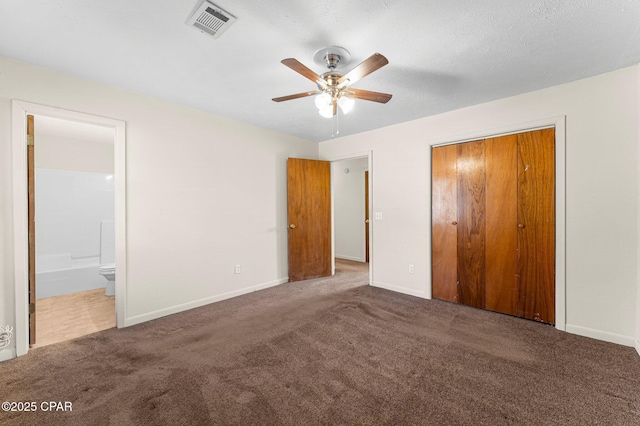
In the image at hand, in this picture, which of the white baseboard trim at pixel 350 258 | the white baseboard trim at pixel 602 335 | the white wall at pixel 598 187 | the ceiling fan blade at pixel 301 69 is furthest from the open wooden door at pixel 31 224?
the white baseboard trim at pixel 350 258

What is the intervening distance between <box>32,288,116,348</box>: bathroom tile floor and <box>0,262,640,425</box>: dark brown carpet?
27 centimetres

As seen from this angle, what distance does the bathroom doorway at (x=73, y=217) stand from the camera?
366 centimetres

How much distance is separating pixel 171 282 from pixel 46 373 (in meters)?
1.20

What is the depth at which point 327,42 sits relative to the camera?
6.16 feet

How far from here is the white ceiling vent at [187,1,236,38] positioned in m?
1.56

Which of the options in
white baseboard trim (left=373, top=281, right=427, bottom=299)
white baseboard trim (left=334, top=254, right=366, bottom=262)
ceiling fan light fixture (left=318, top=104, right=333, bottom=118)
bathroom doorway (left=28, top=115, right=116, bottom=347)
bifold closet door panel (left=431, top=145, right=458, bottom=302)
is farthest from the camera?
white baseboard trim (left=334, top=254, right=366, bottom=262)

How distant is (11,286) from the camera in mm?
2170

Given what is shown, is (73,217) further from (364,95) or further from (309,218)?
(364,95)

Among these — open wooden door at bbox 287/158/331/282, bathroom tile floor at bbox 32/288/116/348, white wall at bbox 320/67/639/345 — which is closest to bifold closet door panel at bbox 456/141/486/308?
white wall at bbox 320/67/639/345

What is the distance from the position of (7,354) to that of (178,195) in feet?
6.13

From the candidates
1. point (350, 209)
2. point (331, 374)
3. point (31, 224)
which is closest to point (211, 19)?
point (31, 224)

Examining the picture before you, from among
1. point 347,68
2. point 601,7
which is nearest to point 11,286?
point 347,68

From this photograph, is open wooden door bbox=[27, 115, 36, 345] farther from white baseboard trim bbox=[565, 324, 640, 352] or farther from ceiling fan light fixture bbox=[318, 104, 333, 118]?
white baseboard trim bbox=[565, 324, 640, 352]

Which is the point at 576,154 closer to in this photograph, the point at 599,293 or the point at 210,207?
the point at 599,293
